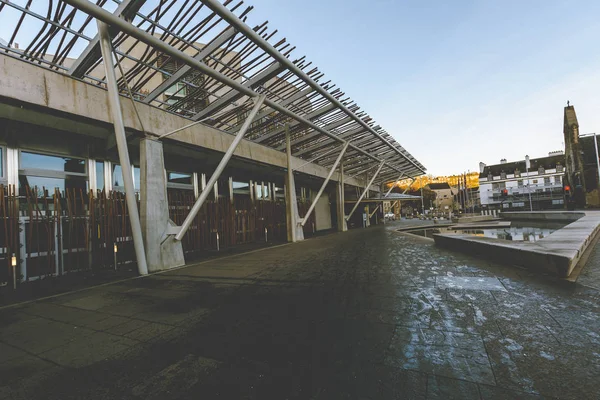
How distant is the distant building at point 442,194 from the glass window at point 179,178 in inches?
3642

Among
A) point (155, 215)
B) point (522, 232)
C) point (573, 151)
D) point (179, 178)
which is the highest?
point (573, 151)

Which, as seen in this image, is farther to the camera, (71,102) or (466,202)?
(466,202)

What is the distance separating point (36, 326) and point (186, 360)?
2615 mm

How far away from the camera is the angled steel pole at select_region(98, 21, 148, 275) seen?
18.9 feet

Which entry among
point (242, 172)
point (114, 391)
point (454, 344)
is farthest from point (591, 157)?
point (114, 391)

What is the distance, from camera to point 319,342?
8.27 feet

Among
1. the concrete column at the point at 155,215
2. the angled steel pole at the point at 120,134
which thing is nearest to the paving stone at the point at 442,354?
the angled steel pole at the point at 120,134

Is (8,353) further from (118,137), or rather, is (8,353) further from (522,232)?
(522,232)

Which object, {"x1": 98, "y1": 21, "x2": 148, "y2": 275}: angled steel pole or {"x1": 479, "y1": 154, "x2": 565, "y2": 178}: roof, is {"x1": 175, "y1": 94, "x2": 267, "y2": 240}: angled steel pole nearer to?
{"x1": 98, "y1": 21, "x2": 148, "y2": 275}: angled steel pole

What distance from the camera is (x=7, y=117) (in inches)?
250

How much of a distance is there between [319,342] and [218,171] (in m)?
6.41

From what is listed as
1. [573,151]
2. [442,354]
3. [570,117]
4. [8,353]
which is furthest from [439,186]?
[8,353]

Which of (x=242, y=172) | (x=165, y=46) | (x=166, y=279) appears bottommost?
(x=166, y=279)

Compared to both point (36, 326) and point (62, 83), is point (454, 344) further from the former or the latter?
point (62, 83)
